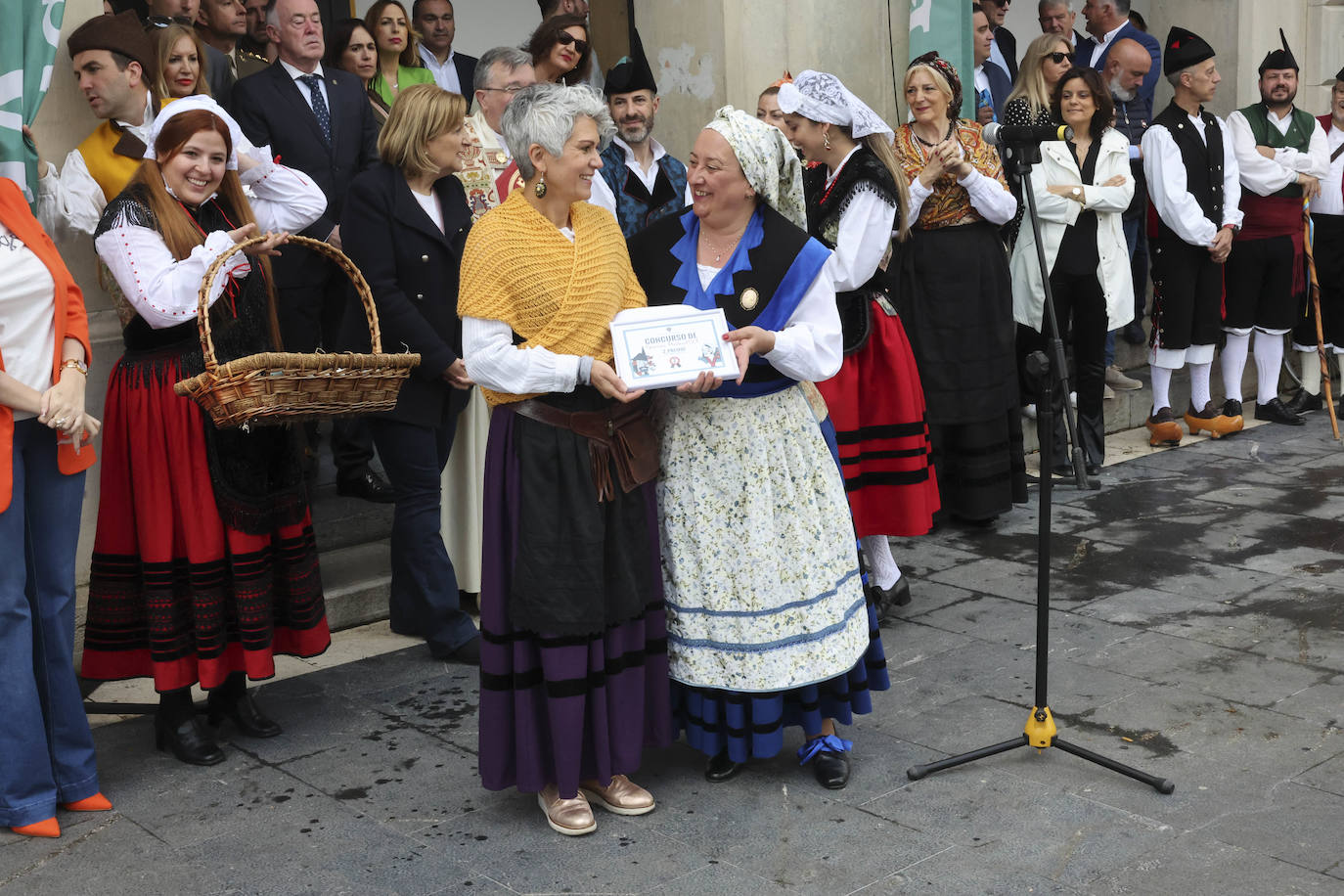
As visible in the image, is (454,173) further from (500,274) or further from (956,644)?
(956,644)

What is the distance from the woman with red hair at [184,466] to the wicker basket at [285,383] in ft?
0.48

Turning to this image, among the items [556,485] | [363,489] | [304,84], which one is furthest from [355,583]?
[556,485]

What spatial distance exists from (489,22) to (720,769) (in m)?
6.07

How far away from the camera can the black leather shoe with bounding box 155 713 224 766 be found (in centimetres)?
445

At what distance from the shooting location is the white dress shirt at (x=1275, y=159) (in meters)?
9.09

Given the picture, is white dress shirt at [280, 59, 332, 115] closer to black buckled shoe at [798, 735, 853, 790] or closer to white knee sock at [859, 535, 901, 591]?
white knee sock at [859, 535, 901, 591]

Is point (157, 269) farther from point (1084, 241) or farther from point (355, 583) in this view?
point (1084, 241)

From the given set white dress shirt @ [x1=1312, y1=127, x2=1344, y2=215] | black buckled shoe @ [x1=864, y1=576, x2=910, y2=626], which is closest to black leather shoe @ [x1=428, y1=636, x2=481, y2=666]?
black buckled shoe @ [x1=864, y1=576, x2=910, y2=626]

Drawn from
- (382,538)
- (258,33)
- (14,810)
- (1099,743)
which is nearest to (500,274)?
(14,810)

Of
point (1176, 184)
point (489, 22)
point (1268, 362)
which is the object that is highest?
point (489, 22)

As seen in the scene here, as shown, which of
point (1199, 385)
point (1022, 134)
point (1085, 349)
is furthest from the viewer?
point (1199, 385)

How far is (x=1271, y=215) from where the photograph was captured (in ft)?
30.2

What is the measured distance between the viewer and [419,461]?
17.4ft

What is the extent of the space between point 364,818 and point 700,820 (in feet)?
3.05
